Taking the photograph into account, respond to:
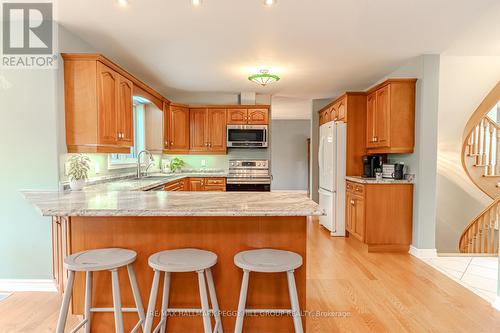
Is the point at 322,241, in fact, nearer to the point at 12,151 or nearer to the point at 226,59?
the point at 226,59

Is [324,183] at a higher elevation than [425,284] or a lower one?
higher

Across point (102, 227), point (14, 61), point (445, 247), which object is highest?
point (14, 61)

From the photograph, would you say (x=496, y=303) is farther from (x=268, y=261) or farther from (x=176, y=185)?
(x=176, y=185)

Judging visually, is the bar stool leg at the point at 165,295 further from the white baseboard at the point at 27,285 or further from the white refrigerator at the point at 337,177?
the white refrigerator at the point at 337,177

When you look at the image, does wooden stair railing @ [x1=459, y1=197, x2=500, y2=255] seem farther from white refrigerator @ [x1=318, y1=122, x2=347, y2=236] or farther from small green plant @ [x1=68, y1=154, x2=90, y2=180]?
small green plant @ [x1=68, y1=154, x2=90, y2=180]

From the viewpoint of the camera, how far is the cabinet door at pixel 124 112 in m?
3.25

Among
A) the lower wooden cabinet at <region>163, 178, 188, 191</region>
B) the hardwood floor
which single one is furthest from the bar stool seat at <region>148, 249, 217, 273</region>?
the lower wooden cabinet at <region>163, 178, 188, 191</region>

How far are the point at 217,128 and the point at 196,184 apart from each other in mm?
1177

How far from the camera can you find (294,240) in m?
1.92

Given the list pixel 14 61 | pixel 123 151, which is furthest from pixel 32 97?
pixel 123 151

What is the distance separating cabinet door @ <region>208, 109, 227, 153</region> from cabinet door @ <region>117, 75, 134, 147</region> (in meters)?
2.11

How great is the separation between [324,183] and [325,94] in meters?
1.98

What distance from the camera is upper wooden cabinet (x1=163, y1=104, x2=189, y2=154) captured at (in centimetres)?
539

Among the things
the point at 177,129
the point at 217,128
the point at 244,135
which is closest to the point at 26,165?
the point at 177,129
